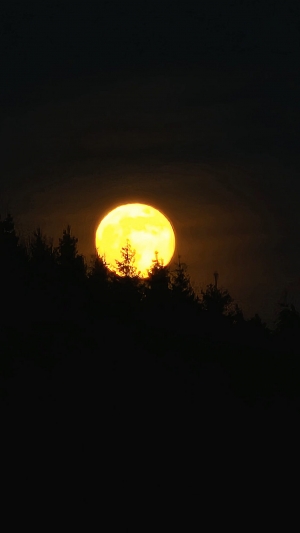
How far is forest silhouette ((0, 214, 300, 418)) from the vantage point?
24672 mm

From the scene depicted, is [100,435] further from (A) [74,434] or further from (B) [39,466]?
(B) [39,466]

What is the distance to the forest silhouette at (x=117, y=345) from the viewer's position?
80.9 ft

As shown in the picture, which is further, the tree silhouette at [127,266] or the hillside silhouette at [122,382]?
the tree silhouette at [127,266]

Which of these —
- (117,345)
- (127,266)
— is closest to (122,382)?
(117,345)

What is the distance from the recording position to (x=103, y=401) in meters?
25.0

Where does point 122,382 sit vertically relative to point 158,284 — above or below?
below

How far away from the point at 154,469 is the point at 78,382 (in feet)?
10.3

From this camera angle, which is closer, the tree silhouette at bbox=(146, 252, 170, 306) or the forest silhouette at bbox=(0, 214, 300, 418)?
the forest silhouette at bbox=(0, 214, 300, 418)

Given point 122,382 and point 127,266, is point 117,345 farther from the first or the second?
point 127,266

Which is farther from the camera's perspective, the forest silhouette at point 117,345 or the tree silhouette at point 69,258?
the tree silhouette at point 69,258

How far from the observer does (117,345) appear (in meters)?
29.0

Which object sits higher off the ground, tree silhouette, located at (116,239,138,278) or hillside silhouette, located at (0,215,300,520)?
tree silhouette, located at (116,239,138,278)

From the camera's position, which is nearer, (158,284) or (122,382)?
(122,382)

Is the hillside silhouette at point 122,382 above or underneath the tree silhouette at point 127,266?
underneath
